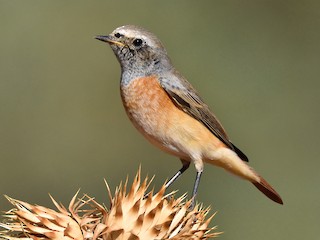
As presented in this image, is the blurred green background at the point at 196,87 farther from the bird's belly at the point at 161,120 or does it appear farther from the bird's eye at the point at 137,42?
the bird's eye at the point at 137,42

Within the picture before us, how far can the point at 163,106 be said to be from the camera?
5.32m

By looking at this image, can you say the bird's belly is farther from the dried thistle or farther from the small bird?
the dried thistle

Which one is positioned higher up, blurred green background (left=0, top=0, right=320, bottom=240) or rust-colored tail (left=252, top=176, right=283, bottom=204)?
blurred green background (left=0, top=0, right=320, bottom=240)

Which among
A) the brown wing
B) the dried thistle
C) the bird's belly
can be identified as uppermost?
the brown wing

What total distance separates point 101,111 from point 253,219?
7.24 ft

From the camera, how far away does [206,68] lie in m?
9.48

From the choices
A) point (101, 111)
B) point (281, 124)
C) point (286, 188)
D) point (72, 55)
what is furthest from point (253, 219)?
point (72, 55)

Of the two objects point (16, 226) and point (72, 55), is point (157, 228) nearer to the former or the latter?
point (16, 226)

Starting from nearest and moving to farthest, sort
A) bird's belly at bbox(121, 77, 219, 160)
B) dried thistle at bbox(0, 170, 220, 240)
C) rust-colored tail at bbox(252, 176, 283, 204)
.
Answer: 1. dried thistle at bbox(0, 170, 220, 240)
2. bird's belly at bbox(121, 77, 219, 160)
3. rust-colored tail at bbox(252, 176, 283, 204)

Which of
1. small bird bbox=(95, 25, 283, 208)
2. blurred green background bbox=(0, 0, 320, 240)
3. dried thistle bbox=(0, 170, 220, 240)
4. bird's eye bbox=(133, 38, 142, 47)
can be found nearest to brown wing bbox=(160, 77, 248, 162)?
small bird bbox=(95, 25, 283, 208)

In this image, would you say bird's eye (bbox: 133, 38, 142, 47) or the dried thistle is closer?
the dried thistle

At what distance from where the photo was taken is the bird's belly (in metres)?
5.24

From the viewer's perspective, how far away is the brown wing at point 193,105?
5406mm

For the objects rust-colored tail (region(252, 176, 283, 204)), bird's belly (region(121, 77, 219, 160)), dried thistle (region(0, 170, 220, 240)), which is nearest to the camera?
dried thistle (region(0, 170, 220, 240))
